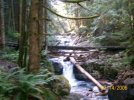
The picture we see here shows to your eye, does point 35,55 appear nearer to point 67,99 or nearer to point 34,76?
point 34,76

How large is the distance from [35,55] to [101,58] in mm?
8809

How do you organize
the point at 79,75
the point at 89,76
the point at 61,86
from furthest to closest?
the point at 79,75
the point at 89,76
the point at 61,86

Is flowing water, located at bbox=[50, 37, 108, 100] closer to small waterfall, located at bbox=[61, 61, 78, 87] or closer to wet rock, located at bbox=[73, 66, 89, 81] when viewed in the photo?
small waterfall, located at bbox=[61, 61, 78, 87]

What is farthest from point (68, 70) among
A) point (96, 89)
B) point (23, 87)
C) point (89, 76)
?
point (23, 87)

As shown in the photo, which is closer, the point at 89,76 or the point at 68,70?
the point at 89,76

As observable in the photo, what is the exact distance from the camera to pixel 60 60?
51.0 ft

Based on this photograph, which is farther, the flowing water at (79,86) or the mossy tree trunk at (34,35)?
the flowing water at (79,86)

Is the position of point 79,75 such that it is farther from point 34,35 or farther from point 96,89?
point 34,35

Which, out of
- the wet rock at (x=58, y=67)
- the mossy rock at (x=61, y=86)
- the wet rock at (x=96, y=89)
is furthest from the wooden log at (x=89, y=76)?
the mossy rock at (x=61, y=86)

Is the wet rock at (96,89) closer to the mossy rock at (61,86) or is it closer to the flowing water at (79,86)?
the flowing water at (79,86)

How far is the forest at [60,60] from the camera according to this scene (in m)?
6.37

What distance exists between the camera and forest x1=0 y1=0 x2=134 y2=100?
6368mm

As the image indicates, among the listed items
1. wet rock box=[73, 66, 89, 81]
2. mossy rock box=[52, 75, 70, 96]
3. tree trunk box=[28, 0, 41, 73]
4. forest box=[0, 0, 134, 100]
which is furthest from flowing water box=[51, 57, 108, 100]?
tree trunk box=[28, 0, 41, 73]

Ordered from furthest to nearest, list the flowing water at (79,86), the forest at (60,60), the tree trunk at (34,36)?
the flowing water at (79,86), the tree trunk at (34,36), the forest at (60,60)
